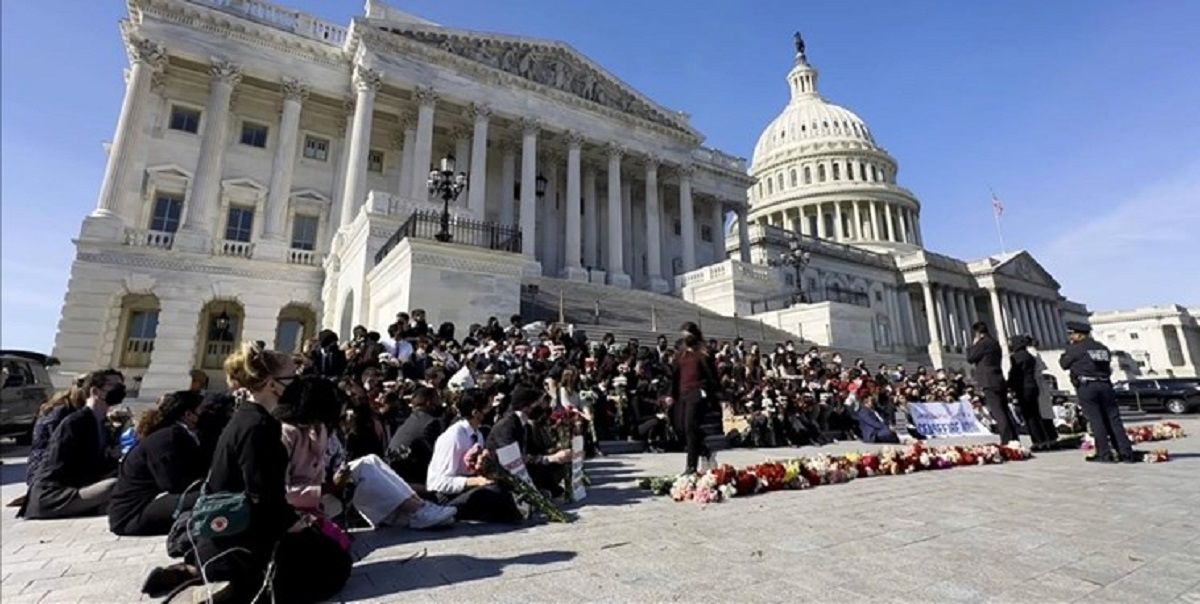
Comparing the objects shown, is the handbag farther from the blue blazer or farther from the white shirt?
the blue blazer

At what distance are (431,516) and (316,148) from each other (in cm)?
2906

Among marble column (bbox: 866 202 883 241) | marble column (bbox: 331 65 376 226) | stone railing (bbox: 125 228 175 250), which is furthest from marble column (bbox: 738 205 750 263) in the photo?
marble column (bbox: 866 202 883 241)

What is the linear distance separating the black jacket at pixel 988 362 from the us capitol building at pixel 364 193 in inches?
447

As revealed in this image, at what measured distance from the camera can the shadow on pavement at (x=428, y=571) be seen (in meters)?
3.34

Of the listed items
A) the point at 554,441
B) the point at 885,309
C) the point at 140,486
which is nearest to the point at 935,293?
the point at 885,309

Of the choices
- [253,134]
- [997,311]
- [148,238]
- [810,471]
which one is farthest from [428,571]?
[997,311]

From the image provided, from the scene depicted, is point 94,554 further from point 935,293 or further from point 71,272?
point 935,293

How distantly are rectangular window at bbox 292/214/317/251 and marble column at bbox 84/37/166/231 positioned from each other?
20.1 feet

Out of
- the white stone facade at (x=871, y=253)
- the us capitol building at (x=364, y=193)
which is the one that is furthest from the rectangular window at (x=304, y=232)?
the white stone facade at (x=871, y=253)

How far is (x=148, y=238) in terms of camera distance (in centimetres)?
2214

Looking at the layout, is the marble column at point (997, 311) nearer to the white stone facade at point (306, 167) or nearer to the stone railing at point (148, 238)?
the white stone facade at point (306, 167)

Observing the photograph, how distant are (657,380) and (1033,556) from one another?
30.7ft

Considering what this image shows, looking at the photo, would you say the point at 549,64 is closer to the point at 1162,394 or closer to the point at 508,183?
the point at 508,183

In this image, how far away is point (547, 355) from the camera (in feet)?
41.3
